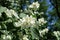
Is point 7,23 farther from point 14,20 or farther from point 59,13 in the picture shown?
point 59,13

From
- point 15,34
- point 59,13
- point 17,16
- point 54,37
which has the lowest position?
point 59,13

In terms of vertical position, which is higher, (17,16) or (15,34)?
(17,16)

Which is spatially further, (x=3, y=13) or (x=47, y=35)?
(x=47, y=35)

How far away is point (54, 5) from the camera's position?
5.89 metres

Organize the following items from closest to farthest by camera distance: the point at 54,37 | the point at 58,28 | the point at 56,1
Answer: the point at 54,37
the point at 58,28
the point at 56,1

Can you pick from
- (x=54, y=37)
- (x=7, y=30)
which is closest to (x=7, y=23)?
(x=7, y=30)

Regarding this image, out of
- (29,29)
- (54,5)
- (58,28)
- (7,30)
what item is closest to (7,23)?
(7,30)

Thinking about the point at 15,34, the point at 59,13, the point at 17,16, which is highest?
the point at 17,16

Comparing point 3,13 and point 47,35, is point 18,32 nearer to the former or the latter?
point 3,13

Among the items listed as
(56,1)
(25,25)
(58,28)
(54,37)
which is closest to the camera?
(25,25)

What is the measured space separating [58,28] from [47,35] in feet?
2.62

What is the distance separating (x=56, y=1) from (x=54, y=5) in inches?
4.1

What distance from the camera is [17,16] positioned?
228 centimetres

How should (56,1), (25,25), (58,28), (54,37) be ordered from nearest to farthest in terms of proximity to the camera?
(25,25)
(54,37)
(58,28)
(56,1)
